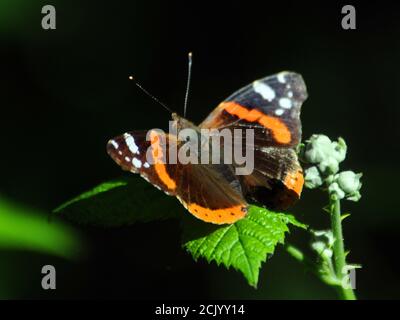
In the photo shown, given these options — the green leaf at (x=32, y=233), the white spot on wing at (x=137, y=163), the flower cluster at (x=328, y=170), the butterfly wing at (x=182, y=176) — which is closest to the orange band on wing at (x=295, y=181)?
the flower cluster at (x=328, y=170)

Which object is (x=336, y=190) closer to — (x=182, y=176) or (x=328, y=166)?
(x=328, y=166)

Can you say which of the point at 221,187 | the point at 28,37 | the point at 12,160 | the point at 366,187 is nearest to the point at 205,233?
the point at 221,187

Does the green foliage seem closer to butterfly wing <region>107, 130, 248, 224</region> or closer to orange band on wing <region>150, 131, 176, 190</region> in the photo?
butterfly wing <region>107, 130, 248, 224</region>

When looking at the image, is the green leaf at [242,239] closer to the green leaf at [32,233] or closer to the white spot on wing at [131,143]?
the white spot on wing at [131,143]

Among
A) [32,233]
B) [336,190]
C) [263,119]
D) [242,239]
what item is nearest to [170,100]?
[32,233]

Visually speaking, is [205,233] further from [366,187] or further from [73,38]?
[73,38]

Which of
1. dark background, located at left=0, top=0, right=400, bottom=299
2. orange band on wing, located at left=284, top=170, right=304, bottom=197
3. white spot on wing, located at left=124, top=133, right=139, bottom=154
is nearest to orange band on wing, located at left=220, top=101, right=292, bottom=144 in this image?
orange band on wing, located at left=284, top=170, right=304, bottom=197

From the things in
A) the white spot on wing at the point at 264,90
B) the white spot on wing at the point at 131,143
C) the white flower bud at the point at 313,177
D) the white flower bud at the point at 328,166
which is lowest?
the white flower bud at the point at 313,177
